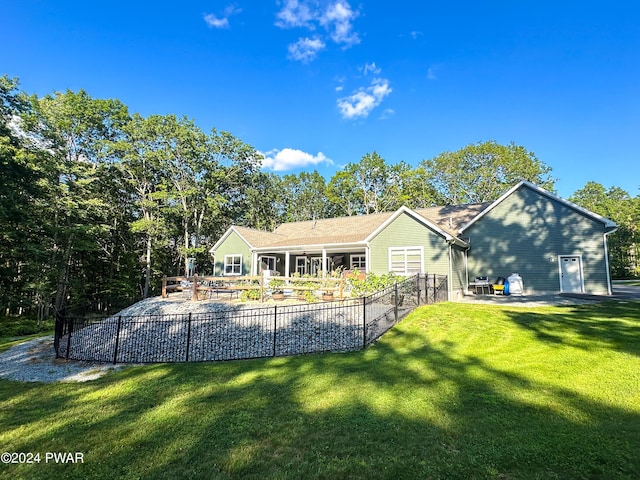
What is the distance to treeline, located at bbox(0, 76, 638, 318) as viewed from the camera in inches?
856

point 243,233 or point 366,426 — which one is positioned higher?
point 243,233

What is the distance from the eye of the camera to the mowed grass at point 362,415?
3.28 m

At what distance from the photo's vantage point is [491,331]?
8.46m

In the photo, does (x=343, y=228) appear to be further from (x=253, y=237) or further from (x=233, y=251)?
(x=233, y=251)

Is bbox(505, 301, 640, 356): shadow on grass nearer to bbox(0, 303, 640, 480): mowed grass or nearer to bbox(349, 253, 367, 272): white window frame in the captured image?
bbox(0, 303, 640, 480): mowed grass

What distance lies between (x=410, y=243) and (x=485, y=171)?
26997mm

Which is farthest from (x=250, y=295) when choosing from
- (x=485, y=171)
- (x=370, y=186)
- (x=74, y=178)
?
(x=485, y=171)

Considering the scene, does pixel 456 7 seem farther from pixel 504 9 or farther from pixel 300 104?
pixel 300 104

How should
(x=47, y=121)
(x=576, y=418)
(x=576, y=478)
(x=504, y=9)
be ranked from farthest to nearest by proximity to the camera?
1. (x=47, y=121)
2. (x=504, y=9)
3. (x=576, y=418)
4. (x=576, y=478)

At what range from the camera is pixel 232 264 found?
83.5 feet

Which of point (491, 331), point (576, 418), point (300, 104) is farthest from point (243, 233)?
point (576, 418)

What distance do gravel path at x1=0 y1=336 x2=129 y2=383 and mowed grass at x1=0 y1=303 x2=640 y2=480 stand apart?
0.53 meters

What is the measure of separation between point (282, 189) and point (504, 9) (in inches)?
1383

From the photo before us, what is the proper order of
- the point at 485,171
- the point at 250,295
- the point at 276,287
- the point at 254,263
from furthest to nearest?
the point at 485,171
the point at 254,263
the point at 250,295
the point at 276,287
